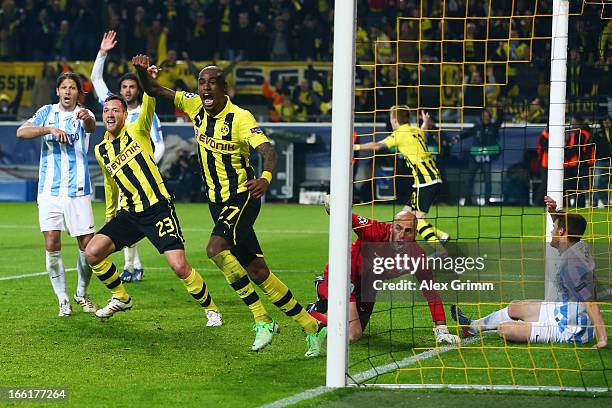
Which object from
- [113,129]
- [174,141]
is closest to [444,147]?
[174,141]

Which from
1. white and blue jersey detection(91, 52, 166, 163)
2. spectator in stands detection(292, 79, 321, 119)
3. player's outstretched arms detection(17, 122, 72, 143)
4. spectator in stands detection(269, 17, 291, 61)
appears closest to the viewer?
player's outstretched arms detection(17, 122, 72, 143)

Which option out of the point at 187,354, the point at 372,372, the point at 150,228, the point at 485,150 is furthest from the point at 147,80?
the point at 485,150

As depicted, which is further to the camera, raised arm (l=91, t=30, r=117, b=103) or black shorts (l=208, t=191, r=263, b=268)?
raised arm (l=91, t=30, r=117, b=103)

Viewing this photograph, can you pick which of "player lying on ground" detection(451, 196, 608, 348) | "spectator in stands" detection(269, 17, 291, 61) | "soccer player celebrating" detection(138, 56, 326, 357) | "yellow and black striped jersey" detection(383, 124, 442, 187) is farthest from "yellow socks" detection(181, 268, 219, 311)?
"spectator in stands" detection(269, 17, 291, 61)

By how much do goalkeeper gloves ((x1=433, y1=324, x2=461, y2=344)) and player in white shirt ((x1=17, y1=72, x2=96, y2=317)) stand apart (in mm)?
3304

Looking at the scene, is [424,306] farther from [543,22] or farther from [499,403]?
[543,22]

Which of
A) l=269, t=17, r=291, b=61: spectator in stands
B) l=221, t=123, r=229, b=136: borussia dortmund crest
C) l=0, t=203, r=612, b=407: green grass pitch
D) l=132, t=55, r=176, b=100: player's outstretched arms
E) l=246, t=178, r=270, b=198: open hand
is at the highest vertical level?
l=269, t=17, r=291, b=61: spectator in stands

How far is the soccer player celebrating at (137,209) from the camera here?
8445mm

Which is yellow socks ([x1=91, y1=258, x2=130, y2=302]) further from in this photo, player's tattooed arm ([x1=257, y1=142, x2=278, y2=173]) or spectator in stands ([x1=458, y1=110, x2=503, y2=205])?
spectator in stands ([x1=458, y1=110, x2=503, y2=205])

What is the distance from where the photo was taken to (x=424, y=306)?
390 inches

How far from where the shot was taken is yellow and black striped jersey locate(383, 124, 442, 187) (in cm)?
1367

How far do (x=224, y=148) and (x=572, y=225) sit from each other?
2.70 m

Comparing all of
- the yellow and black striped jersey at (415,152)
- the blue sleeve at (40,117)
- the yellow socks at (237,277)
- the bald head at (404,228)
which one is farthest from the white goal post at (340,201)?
the yellow and black striped jersey at (415,152)

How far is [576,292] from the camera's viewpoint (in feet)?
26.0
